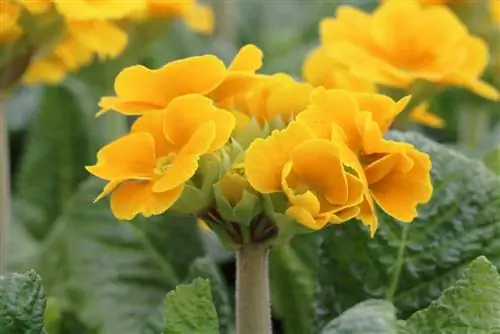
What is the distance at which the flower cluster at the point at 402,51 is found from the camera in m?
0.67

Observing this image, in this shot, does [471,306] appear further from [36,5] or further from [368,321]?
[36,5]

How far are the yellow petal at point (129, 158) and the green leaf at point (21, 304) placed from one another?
3.1 inches

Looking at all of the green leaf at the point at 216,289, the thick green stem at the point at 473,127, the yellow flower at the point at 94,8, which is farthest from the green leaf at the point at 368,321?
the thick green stem at the point at 473,127

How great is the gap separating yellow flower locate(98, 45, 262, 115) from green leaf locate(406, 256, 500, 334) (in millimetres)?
149

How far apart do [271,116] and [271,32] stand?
764 mm

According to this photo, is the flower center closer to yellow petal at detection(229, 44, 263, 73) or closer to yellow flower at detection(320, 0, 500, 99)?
yellow petal at detection(229, 44, 263, 73)

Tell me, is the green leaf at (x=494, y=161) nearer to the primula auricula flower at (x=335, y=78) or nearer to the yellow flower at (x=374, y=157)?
the primula auricula flower at (x=335, y=78)

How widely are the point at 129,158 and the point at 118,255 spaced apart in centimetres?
29

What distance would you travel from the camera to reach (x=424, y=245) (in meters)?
0.63

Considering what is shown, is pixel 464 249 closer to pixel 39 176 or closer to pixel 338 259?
pixel 338 259

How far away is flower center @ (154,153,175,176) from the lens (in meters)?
0.49

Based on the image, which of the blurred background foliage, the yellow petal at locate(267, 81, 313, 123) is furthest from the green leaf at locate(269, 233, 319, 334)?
the yellow petal at locate(267, 81, 313, 123)

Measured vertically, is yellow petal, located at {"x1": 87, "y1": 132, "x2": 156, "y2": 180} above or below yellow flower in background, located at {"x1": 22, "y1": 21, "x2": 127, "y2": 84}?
above

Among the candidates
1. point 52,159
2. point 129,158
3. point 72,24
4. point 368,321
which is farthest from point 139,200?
point 52,159
